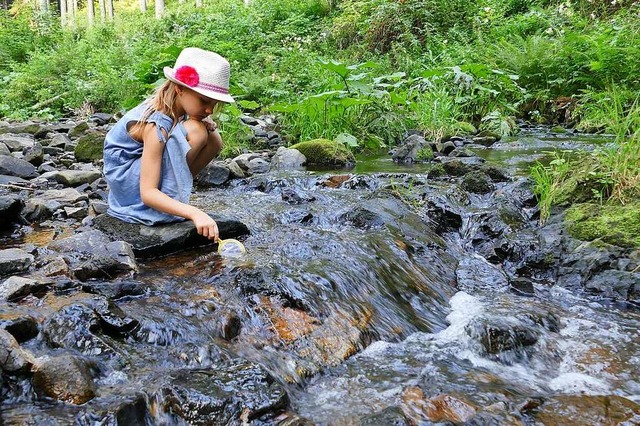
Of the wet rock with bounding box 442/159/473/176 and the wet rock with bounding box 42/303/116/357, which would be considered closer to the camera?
the wet rock with bounding box 42/303/116/357

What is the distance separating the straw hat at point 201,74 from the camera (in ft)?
10.5

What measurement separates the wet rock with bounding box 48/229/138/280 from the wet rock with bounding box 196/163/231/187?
2.80 m

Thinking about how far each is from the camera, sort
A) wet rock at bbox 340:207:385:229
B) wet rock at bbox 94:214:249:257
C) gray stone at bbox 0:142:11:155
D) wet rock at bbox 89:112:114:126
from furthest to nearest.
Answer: wet rock at bbox 89:112:114:126 < gray stone at bbox 0:142:11:155 < wet rock at bbox 340:207:385:229 < wet rock at bbox 94:214:249:257

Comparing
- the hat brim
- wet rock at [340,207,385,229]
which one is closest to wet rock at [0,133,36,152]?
the hat brim

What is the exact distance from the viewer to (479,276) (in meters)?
3.97

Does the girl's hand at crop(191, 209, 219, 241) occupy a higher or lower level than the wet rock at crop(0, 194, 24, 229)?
higher

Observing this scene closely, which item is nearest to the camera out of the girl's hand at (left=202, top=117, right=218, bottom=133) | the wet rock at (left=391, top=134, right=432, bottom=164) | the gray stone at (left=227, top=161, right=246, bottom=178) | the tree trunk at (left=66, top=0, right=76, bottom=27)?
the girl's hand at (left=202, top=117, right=218, bottom=133)

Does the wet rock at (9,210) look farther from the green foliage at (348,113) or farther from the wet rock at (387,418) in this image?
the green foliage at (348,113)

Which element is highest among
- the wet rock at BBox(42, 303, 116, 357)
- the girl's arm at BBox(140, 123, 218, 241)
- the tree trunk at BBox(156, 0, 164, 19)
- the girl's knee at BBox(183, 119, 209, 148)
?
the tree trunk at BBox(156, 0, 164, 19)

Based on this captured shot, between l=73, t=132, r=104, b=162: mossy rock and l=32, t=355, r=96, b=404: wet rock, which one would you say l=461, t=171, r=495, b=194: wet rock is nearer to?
l=32, t=355, r=96, b=404: wet rock

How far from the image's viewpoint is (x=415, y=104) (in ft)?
30.3

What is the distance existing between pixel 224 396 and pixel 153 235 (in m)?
1.76

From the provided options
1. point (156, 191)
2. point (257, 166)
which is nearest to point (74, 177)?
point (257, 166)

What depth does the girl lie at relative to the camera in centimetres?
325
